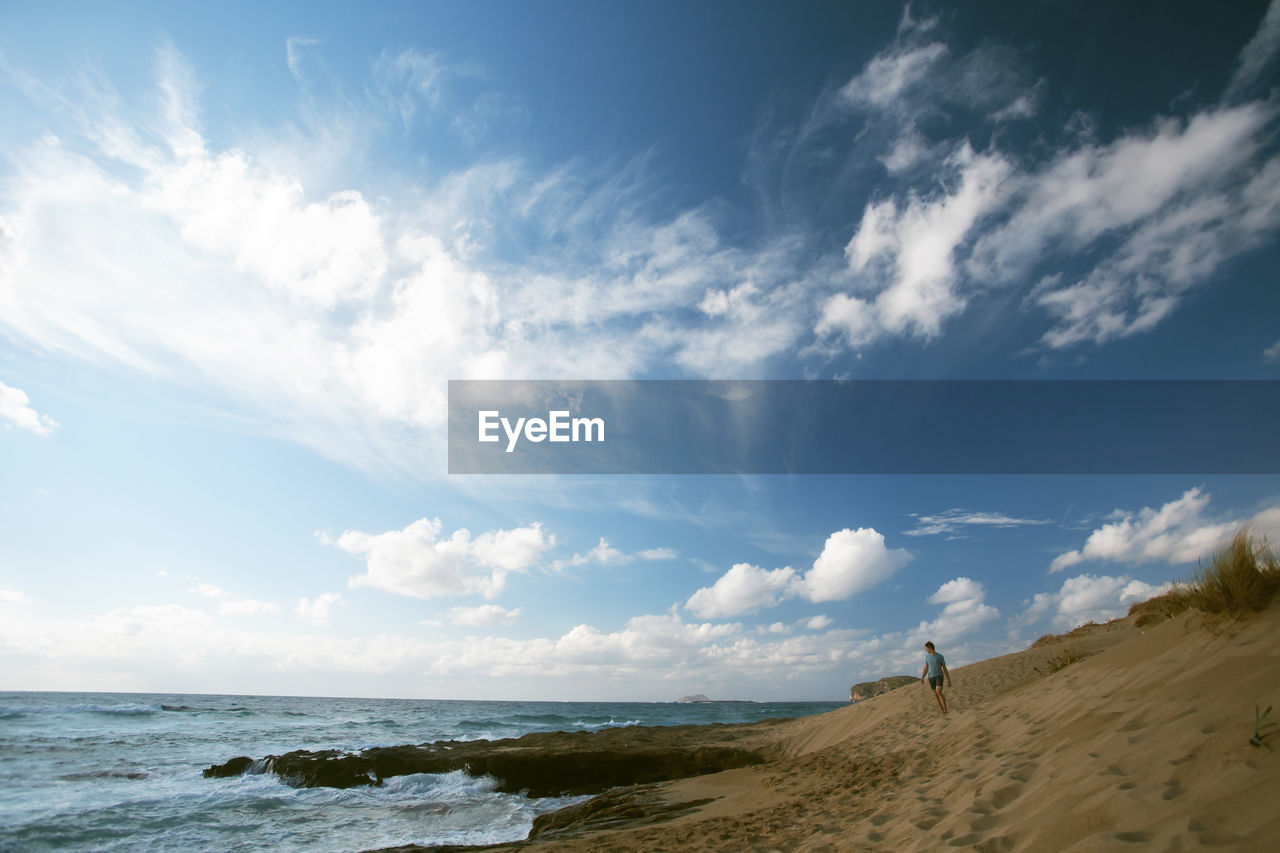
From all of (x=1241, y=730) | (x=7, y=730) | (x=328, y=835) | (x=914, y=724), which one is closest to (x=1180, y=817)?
(x=1241, y=730)

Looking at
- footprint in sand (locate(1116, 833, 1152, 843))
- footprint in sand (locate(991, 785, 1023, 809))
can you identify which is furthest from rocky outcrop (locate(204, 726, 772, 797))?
footprint in sand (locate(1116, 833, 1152, 843))

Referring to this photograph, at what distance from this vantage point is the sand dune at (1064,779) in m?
3.96

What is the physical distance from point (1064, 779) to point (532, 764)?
16.6m

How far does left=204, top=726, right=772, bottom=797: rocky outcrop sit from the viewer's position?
17.3 meters

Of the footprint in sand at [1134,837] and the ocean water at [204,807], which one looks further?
the ocean water at [204,807]

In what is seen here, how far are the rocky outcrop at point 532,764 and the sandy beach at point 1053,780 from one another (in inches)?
182

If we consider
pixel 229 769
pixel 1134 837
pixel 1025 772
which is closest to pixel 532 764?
pixel 229 769

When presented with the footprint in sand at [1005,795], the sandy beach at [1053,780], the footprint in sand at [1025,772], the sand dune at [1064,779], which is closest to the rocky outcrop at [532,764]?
the sandy beach at [1053,780]

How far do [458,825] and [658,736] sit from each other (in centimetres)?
1151

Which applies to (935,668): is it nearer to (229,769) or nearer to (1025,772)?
(1025,772)

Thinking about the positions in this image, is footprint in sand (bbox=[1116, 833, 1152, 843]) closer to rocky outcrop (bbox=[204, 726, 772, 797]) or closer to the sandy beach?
the sandy beach

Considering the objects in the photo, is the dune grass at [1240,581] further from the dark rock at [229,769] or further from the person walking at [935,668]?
the dark rock at [229,769]

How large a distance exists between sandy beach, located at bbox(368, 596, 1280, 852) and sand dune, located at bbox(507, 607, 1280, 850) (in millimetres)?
20

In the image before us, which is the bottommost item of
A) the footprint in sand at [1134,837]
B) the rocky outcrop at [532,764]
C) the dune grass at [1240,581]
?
the rocky outcrop at [532,764]
